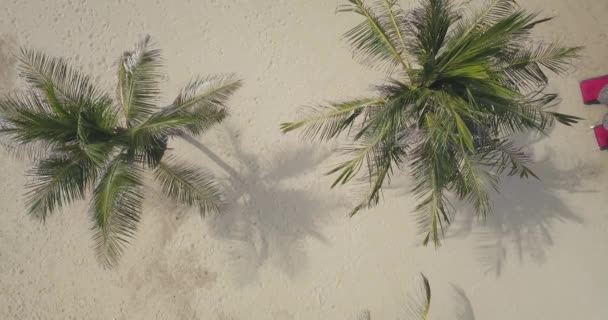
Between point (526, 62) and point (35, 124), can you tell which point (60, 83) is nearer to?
point (35, 124)

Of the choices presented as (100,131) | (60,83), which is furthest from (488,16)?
(60,83)

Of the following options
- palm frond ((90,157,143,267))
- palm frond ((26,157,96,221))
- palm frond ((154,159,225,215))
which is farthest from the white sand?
palm frond ((26,157,96,221))

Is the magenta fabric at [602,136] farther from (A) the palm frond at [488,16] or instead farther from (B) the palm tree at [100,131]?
(B) the palm tree at [100,131]

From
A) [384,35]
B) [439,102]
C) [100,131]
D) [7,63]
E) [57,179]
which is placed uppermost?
[7,63]

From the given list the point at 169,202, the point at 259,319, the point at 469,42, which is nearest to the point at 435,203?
the point at 469,42

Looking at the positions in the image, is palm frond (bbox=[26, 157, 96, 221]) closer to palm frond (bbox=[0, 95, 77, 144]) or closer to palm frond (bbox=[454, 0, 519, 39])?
palm frond (bbox=[0, 95, 77, 144])

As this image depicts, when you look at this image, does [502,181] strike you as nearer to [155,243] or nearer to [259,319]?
[259,319]

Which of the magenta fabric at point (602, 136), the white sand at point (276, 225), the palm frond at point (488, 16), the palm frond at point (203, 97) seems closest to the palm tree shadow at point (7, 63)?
the white sand at point (276, 225)
